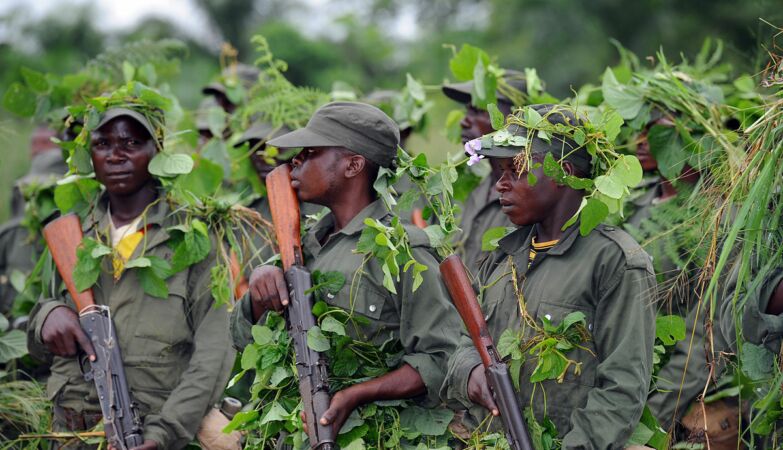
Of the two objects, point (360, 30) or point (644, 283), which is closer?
point (644, 283)

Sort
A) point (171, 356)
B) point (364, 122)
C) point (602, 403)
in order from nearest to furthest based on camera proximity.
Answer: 1. point (602, 403)
2. point (364, 122)
3. point (171, 356)

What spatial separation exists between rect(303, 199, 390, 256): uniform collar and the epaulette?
105 centimetres

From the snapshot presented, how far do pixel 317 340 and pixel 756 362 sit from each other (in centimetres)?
183

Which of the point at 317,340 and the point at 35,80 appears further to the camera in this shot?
the point at 35,80

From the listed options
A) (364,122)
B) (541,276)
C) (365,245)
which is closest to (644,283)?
(541,276)

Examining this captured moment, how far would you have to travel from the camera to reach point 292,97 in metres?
7.09

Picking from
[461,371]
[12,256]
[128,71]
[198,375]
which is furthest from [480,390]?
[12,256]

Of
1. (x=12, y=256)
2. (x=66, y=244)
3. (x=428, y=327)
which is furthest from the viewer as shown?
(x=12, y=256)

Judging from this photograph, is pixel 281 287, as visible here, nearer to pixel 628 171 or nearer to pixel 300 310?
pixel 300 310

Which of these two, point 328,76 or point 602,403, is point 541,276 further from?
point 328,76

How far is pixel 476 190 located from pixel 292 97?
1.37m

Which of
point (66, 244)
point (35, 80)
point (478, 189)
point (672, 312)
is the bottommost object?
point (672, 312)

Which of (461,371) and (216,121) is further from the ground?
(216,121)

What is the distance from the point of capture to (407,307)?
4566 mm
